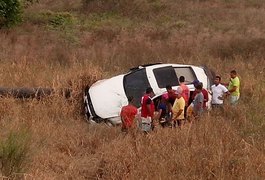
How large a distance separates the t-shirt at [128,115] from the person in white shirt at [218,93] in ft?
7.90

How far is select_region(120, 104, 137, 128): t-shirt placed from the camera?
9055mm

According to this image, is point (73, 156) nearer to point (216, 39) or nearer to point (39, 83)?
point (39, 83)

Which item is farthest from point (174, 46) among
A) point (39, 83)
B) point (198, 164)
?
point (198, 164)

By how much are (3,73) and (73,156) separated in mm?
5864

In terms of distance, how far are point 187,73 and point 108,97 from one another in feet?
6.70

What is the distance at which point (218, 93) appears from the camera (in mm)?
11008

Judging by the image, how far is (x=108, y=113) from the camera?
33.2ft

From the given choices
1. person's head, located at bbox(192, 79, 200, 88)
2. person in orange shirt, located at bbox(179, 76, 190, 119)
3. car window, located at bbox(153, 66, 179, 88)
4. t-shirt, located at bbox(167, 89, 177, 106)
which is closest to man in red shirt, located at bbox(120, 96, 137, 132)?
t-shirt, located at bbox(167, 89, 177, 106)

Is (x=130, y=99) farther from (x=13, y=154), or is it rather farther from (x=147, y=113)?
(x=13, y=154)

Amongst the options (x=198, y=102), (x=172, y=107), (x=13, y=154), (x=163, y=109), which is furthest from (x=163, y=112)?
(x=13, y=154)

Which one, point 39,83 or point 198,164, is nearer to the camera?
point 198,164

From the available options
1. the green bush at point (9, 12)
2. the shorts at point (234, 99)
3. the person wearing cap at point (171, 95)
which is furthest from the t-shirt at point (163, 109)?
the green bush at point (9, 12)

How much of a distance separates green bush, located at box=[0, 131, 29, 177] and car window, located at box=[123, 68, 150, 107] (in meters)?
4.27

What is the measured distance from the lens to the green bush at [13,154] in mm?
6059
